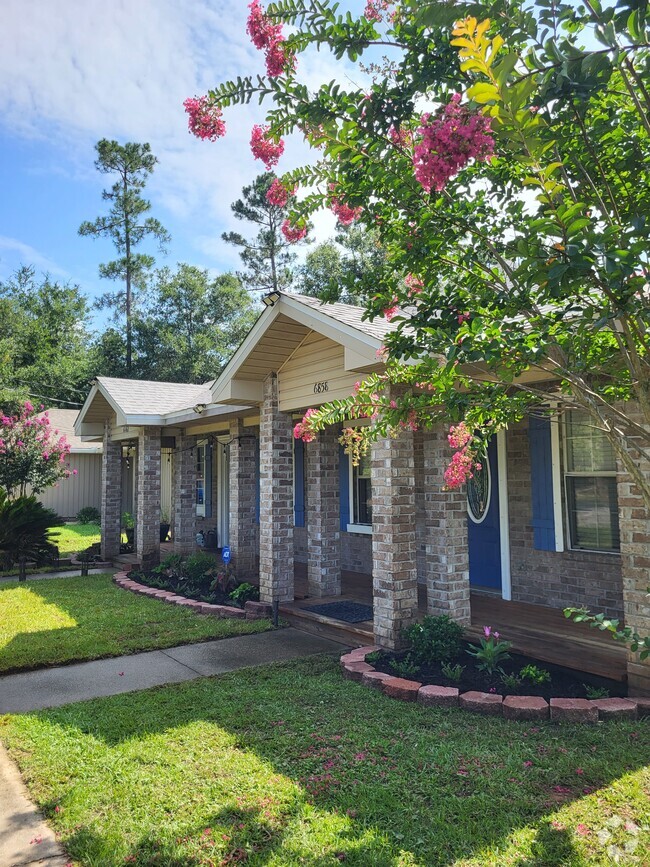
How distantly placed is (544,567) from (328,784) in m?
4.54

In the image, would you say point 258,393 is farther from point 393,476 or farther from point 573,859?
point 573,859

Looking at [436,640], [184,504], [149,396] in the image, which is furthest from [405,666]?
[149,396]

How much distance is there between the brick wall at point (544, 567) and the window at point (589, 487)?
0.73ft

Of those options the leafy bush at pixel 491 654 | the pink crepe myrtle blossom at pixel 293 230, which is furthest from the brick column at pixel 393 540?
the pink crepe myrtle blossom at pixel 293 230

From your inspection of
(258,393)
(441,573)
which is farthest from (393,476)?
(258,393)

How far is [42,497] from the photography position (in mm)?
22719

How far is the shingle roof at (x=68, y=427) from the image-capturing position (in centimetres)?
2273

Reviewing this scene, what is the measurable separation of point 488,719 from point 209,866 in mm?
2446

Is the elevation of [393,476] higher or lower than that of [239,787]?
higher

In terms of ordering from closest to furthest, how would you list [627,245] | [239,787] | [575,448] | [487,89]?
[487,89] < [627,245] < [239,787] < [575,448]

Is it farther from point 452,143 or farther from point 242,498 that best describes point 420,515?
point 452,143

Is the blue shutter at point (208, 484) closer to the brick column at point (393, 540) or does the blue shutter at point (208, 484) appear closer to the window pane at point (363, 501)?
the window pane at point (363, 501)

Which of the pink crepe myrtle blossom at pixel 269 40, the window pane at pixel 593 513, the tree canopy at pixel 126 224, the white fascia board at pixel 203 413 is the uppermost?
the tree canopy at pixel 126 224

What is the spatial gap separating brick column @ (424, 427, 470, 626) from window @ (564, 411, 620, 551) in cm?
154
